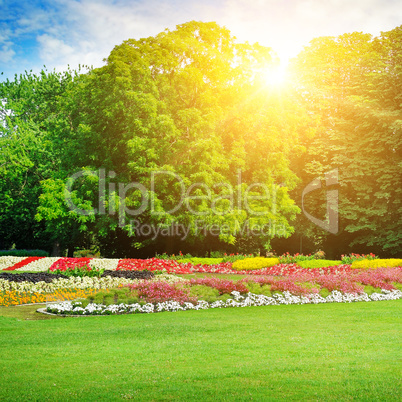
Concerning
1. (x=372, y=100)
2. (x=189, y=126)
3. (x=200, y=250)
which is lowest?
(x=200, y=250)

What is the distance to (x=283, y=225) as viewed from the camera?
23875 millimetres

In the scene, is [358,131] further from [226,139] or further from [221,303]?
[221,303]

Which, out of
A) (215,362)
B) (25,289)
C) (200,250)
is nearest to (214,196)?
(200,250)

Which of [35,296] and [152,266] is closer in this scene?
[35,296]

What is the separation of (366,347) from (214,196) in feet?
52.8

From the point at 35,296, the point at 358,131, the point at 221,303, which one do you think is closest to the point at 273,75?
the point at 358,131

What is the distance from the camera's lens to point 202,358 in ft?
18.5

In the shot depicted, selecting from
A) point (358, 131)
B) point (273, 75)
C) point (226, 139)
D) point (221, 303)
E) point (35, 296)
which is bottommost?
point (221, 303)

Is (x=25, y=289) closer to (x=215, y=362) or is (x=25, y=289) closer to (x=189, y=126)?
(x=215, y=362)

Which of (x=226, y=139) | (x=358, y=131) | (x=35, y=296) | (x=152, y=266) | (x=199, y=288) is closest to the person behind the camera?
(x=35, y=296)

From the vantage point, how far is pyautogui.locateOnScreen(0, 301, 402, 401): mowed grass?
4.40m

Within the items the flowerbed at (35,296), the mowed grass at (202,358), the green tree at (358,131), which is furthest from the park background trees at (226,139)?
the mowed grass at (202,358)

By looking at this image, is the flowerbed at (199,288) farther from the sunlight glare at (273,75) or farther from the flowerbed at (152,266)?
the sunlight glare at (273,75)

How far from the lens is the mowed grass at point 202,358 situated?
4.40 meters
